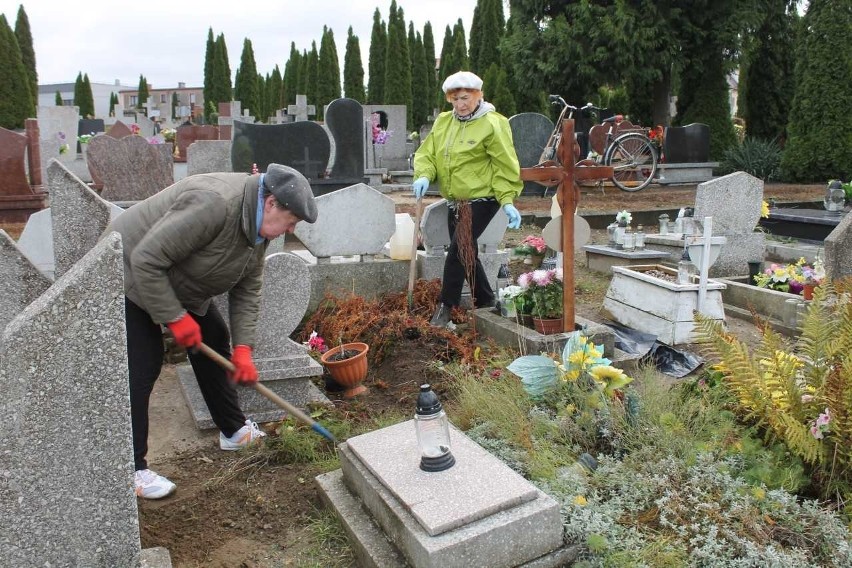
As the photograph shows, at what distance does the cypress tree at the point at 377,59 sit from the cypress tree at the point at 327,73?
2808 millimetres

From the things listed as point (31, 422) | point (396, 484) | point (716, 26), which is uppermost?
point (716, 26)

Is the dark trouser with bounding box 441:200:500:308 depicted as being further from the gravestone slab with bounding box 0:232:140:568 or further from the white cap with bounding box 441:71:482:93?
the gravestone slab with bounding box 0:232:140:568

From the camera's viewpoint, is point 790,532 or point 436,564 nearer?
point 436,564

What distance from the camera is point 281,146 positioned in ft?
27.9

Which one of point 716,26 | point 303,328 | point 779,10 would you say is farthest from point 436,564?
point 779,10

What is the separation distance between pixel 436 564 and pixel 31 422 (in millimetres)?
1143

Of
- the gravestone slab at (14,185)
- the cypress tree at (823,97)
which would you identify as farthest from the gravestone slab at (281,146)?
the cypress tree at (823,97)

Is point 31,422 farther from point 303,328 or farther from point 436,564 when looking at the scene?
point 303,328

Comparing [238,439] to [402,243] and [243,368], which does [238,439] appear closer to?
[243,368]

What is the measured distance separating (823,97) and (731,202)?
885 cm

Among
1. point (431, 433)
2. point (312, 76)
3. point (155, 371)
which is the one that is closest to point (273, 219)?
point (155, 371)

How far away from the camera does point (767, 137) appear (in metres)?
16.6

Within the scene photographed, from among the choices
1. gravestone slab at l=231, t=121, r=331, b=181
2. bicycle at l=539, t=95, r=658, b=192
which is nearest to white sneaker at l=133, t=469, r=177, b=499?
gravestone slab at l=231, t=121, r=331, b=181

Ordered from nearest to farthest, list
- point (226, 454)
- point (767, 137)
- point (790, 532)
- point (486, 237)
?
point (790, 532)
point (226, 454)
point (486, 237)
point (767, 137)
